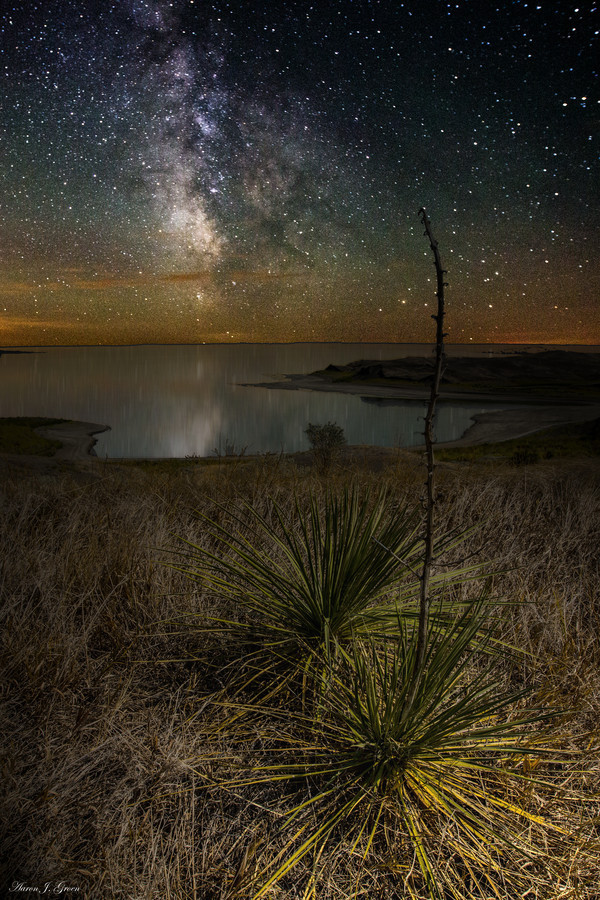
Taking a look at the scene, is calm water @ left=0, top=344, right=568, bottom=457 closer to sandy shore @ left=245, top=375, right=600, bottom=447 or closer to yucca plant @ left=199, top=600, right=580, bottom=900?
sandy shore @ left=245, top=375, right=600, bottom=447

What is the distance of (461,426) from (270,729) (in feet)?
96.3

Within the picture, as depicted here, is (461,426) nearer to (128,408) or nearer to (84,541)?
(128,408)

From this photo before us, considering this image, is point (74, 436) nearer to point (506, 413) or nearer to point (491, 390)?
point (506, 413)

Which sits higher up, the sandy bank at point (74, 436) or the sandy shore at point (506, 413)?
the sandy shore at point (506, 413)

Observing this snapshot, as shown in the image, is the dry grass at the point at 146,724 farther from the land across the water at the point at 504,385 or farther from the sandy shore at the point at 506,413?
the land across the water at the point at 504,385

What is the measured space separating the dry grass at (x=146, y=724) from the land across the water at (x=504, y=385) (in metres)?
24.1

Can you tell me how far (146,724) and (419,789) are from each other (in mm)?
927

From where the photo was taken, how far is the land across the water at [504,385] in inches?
1190

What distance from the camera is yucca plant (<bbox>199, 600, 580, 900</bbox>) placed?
125cm

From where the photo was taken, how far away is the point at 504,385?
53156 mm

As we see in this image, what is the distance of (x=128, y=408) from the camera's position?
1540 inches

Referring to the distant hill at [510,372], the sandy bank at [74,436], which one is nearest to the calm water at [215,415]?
the sandy bank at [74,436]

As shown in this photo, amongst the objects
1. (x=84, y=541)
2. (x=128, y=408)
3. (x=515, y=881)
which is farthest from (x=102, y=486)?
(x=128, y=408)

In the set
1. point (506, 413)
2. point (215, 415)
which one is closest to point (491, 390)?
point (506, 413)
